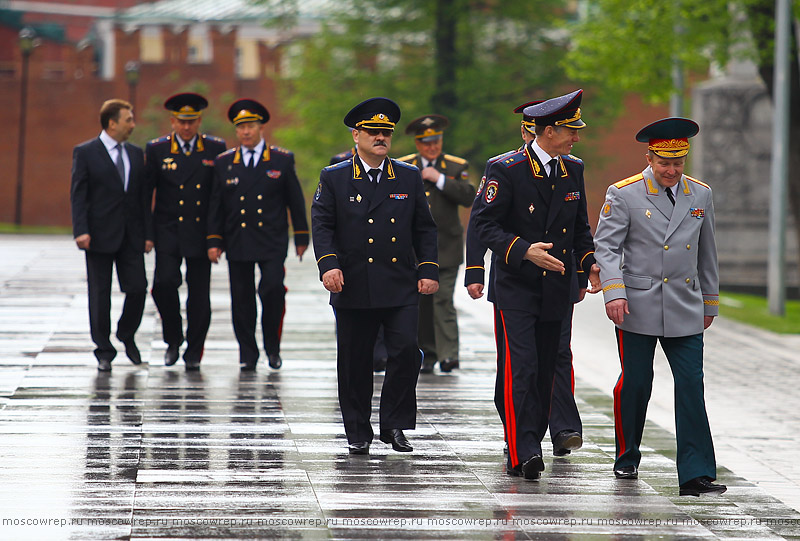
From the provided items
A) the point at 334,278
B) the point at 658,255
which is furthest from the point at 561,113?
the point at 334,278

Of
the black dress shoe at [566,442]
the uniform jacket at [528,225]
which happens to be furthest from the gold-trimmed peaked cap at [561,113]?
the black dress shoe at [566,442]

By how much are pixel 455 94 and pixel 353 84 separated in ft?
10.3

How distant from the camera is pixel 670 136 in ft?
21.0

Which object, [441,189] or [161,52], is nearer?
[441,189]

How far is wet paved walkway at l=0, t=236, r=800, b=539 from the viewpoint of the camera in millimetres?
5539

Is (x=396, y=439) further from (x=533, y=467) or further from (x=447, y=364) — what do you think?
(x=447, y=364)

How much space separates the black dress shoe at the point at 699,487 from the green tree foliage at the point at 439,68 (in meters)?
27.9

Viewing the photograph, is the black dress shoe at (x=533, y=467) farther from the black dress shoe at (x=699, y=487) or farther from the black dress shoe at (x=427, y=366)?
the black dress shoe at (x=427, y=366)

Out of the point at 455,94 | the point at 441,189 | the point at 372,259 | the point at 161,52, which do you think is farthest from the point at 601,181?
the point at 372,259

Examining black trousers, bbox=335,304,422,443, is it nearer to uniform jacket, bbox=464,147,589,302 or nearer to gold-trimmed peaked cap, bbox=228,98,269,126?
uniform jacket, bbox=464,147,589,302

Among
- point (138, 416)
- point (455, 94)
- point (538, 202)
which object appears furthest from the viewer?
point (455, 94)

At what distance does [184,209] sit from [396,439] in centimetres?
379

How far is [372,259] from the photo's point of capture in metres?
7.04

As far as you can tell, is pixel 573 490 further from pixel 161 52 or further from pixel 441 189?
pixel 161 52
